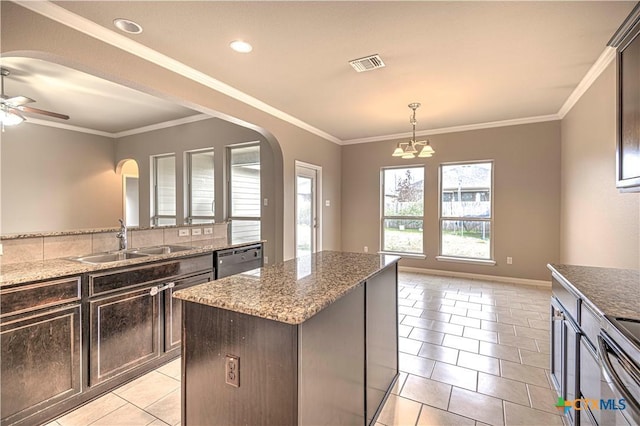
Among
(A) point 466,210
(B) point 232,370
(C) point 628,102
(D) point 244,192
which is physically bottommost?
(B) point 232,370

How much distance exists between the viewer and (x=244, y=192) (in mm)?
5523

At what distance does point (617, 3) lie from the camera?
2.07 m

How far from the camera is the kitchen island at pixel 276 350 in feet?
3.76

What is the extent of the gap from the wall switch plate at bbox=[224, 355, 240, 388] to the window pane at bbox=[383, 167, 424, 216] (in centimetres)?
512

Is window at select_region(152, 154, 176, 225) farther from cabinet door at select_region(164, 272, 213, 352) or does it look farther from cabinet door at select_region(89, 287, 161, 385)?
cabinet door at select_region(89, 287, 161, 385)

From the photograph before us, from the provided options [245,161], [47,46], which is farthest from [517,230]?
[47,46]

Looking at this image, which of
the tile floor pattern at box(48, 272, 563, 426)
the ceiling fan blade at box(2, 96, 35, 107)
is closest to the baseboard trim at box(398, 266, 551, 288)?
the tile floor pattern at box(48, 272, 563, 426)

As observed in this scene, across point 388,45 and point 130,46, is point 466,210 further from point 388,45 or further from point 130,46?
point 130,46

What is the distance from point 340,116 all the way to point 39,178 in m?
5.88


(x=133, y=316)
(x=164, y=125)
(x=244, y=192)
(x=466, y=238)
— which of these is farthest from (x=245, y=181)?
(x=466, y=238)

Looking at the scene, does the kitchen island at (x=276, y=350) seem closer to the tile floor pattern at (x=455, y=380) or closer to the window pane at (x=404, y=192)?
the tile floor pattern at (x=455, y=380)

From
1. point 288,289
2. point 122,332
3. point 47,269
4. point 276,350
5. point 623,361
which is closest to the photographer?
point 623,361

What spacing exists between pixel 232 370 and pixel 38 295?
1370 mm

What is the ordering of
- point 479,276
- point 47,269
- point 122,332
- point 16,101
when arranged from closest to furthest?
point 47,269 → point 122,332 → point 16,101 → point 479,276
